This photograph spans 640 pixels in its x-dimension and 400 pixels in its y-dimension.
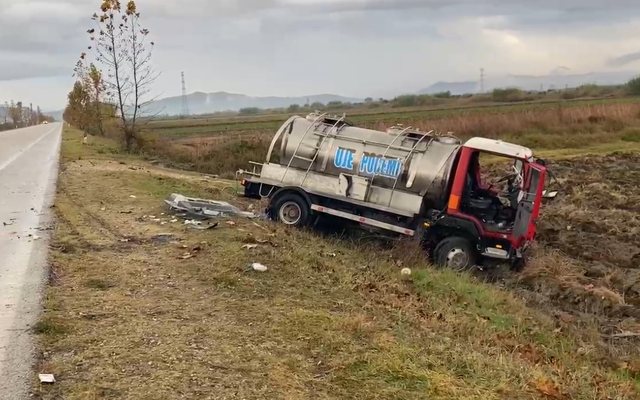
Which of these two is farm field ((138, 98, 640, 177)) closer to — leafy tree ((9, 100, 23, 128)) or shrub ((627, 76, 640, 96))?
shrub ((627, 76, 640, 96))

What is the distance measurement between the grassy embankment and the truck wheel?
0.73m

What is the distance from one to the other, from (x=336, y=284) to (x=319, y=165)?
457cm

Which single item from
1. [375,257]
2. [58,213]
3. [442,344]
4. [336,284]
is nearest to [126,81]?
[58,213]

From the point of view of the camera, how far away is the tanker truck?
10375 mm

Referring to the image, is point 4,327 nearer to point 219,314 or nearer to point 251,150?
point 219,314

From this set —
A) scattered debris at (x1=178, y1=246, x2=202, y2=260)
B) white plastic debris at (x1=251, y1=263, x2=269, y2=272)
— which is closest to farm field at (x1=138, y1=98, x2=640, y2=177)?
scattered debris at (x1=178, y1=246, x2=202, y2=260)

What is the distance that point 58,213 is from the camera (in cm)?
1045

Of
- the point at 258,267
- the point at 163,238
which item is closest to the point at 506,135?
the point at 163,238

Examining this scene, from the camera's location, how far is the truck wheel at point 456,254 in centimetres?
1040

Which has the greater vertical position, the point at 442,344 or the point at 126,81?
the point at 126,81

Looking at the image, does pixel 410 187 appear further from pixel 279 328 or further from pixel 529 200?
pixel 279 328

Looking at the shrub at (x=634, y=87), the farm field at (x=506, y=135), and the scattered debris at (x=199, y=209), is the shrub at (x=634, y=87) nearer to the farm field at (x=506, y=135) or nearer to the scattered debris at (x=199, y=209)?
the farm field at (x=506, y=135)

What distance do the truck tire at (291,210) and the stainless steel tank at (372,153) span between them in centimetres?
67

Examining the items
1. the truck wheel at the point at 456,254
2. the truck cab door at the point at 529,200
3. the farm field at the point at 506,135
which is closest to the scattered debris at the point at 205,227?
the truck wheel at the point at 456,254
